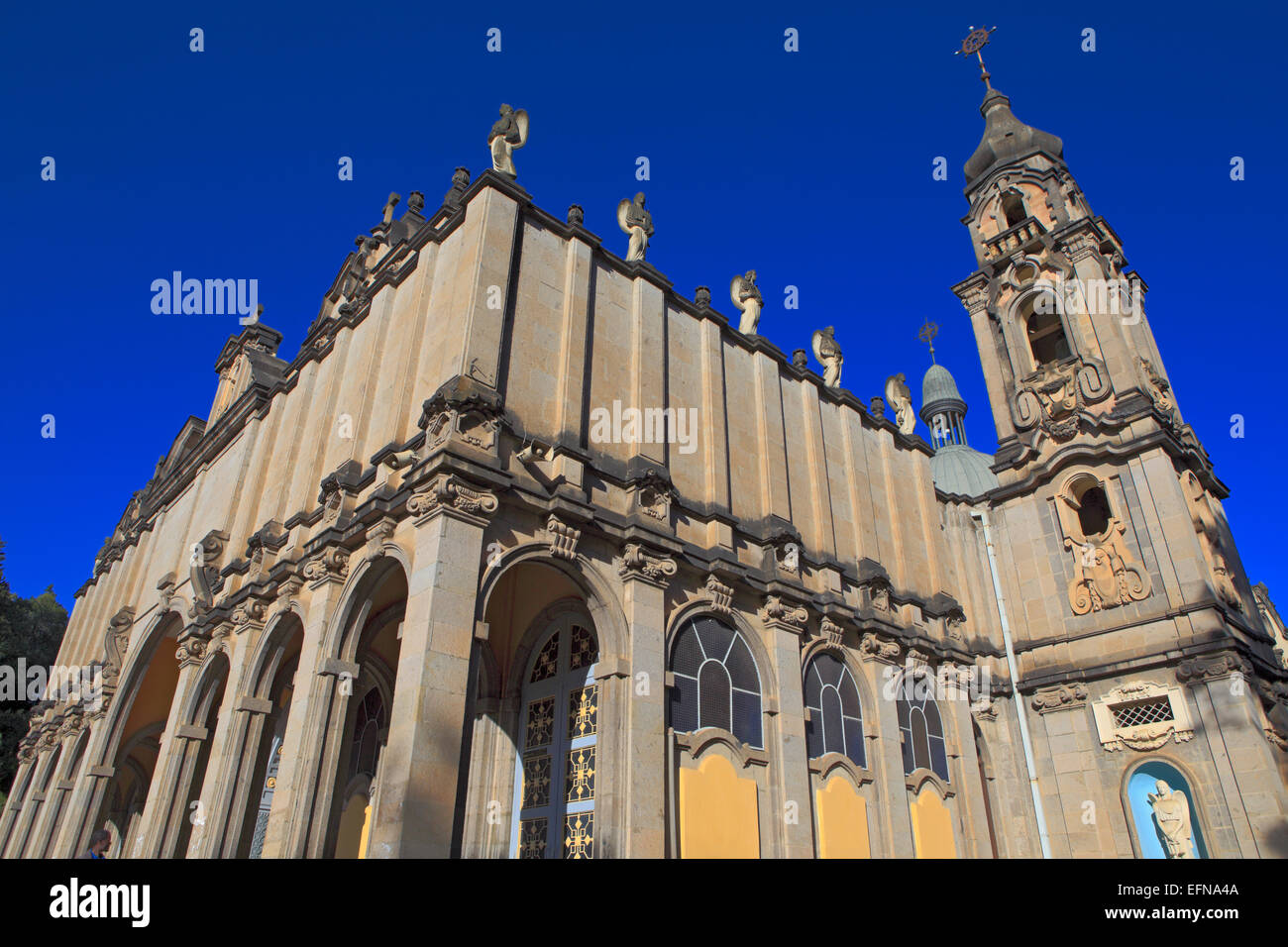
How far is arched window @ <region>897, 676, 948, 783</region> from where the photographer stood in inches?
755

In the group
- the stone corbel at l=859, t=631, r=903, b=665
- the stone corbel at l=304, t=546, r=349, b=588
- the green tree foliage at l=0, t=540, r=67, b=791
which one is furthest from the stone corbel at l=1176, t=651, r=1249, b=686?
the green tree foliage at l=0, t=540, r=67, b=791

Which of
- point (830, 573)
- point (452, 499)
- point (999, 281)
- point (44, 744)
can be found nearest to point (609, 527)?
point (452, 499)

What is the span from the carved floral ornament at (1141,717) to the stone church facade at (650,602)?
0.09m

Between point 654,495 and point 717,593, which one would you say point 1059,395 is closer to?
point 717,593

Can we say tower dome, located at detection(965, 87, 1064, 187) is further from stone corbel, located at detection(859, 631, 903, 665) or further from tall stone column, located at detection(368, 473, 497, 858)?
tall stone column, located at detection(368, 473, 497, 858)

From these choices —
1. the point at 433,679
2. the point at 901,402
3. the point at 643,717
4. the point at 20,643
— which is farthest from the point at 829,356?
the point at 20,643

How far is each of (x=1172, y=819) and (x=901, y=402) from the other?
516 inches

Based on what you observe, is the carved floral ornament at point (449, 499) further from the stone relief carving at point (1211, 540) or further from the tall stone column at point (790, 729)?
the stone relief carving at point (1211, 540)

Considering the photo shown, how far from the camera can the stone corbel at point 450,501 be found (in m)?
12.0

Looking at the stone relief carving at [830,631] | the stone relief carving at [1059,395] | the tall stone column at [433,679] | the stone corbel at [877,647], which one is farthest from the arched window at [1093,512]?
the tall stone column at [433,679]

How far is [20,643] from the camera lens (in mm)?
42438
